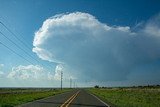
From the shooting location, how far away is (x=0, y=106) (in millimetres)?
26438

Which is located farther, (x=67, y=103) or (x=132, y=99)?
(x=132, y=99)

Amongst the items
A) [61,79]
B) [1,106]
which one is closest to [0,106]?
[1,106]

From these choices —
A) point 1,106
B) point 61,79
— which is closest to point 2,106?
point 1,106

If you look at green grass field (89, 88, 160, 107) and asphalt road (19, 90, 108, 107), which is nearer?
asphalt road (19, 90, 108, 107)

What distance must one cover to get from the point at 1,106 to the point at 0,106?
10cm

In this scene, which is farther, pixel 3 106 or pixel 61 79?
pixel 61 79

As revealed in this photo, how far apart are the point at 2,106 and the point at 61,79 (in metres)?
121

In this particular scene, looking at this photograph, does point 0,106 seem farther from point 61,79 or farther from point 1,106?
point 61,79

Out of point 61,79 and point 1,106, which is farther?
point 61,79

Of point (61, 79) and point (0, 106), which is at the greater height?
point (61, 79)

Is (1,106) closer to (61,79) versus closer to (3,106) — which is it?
(3,106)

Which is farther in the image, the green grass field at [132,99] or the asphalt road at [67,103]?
the green grass field at [132,99]

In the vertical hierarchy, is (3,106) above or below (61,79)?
below

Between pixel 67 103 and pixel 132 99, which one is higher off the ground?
pixel 132 99
